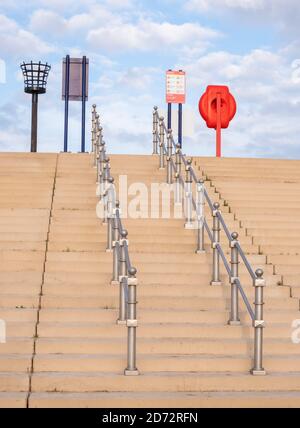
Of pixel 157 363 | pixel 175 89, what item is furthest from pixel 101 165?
pixel 175 89

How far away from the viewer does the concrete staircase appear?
7488mm

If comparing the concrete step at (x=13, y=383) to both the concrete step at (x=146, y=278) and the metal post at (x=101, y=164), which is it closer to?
the concrete step at (x=146, y=278)

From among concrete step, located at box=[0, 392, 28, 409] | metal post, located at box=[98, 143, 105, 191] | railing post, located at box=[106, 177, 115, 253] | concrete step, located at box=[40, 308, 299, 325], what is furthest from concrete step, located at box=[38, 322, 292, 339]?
metal post, located at box=[98, 143, 105, 191]

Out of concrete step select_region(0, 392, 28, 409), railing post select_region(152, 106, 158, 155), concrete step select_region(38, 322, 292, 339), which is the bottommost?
concrete step select_region(0, 392, 28, 409)

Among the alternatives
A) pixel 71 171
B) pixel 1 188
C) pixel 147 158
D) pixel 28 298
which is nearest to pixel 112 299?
pixel 28 298

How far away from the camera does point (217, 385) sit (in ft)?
24.9

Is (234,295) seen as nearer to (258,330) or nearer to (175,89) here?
(258,330)

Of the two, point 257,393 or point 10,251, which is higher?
point 10,251

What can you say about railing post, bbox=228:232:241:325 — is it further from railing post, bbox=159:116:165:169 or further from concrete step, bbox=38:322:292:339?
railing post, bbox=159:116:165:169

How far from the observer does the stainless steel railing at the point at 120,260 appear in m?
7.61

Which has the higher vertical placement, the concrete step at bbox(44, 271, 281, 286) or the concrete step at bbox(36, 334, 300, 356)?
the concrete step at bbox(44, 271, 281, 286)

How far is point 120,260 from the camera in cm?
926

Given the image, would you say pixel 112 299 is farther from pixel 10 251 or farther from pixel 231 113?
pixel 231 113
